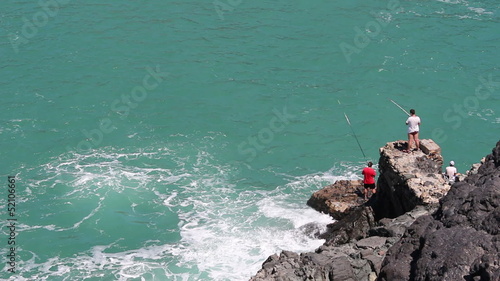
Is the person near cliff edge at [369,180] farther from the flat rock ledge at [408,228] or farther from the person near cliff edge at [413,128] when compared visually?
the person near cliff edge at [413,128]

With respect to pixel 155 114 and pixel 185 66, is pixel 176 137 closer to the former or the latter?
pixel 155 114

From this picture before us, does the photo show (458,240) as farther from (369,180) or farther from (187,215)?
(187,215)

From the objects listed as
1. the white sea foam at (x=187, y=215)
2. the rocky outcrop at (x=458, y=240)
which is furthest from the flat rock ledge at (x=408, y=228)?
the white sea foam at (x=187, y=215)

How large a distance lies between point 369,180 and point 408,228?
14.3 m

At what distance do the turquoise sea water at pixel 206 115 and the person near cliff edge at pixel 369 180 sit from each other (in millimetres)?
3040

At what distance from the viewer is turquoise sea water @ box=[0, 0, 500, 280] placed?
3120cm

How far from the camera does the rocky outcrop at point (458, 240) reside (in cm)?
1358

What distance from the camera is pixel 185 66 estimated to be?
156 ft

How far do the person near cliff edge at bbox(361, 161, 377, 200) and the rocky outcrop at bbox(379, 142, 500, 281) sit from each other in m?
12.9

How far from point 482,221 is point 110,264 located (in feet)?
62.4

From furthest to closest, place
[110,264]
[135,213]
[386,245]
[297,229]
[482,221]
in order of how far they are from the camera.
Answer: [135,213]
[297,229]
[110,264]
[386,245]
[482,221]

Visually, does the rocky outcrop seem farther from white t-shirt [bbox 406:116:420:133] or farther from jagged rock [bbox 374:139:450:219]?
white t-shirt [bbox 406:116:420:133]

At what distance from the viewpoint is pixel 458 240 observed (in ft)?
46.9

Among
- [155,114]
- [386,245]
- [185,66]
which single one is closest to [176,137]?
[155,114]
